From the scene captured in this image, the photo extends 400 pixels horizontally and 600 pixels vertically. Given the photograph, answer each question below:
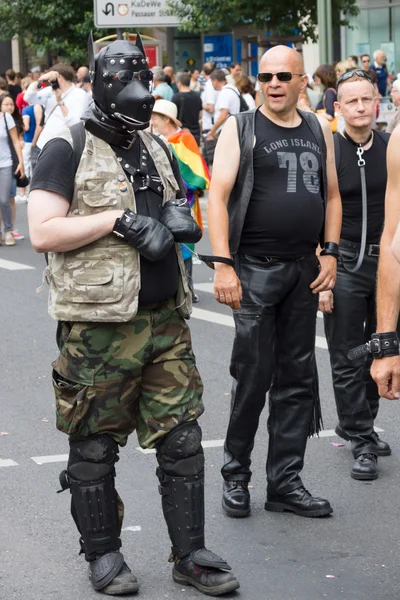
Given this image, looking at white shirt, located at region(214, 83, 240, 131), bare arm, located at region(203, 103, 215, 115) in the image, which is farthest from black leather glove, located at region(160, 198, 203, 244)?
bare arm, located at region(203, 103, 215, 115)

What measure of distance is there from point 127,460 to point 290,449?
41.6 inches

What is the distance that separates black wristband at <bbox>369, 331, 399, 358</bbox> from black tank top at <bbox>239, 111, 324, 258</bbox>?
134 cm

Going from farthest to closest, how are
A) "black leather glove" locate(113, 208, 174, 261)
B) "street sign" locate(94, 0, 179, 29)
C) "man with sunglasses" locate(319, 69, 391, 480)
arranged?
"street sign" locate(94, 0, 179, 29), "man with sunglasses" locate(319, 69, 391, 480), "black leather glove" locate(113, 208, 174, 261)

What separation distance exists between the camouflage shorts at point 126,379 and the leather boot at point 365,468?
1591mm

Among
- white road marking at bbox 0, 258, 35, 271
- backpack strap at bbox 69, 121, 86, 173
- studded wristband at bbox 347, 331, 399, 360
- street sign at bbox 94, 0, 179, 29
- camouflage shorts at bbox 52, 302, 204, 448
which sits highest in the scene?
street sign at bbox 94, 0, 179, 29

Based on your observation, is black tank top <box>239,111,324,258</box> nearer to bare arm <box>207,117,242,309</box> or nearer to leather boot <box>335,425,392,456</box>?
bare arm <box>207,117,242,309</box>

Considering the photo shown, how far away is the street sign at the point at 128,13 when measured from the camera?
67.9ft

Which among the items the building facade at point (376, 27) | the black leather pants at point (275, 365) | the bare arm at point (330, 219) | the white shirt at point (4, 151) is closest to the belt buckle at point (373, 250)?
the bare arm at point (330, 219)

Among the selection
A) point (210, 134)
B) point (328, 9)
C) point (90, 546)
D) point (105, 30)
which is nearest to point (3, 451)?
point (90, 546)

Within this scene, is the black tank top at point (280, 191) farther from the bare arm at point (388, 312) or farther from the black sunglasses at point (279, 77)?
the bare arm at point (388, 312)

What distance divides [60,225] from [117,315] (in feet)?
1.21

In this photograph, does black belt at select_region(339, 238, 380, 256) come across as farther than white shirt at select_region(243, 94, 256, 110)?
No

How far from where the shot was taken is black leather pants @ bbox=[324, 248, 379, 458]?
5.90 meters

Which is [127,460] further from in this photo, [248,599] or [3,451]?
[248,599]
